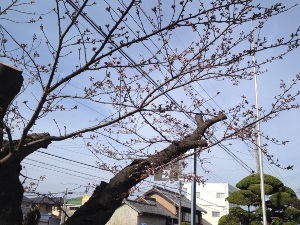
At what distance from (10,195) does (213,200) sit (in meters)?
56.1

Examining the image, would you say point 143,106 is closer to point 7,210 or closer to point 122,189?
point 122,189

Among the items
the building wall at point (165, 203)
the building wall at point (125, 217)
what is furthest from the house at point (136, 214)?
the building wall at point (165, 203)

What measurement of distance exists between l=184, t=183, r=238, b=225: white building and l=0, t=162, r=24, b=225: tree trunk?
51.8 m

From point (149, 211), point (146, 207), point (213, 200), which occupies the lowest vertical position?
point (149, 211)

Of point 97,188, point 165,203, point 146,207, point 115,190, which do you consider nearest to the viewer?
point 115,190

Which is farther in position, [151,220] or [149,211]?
[151,220]

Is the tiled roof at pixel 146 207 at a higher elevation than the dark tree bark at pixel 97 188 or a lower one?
higher

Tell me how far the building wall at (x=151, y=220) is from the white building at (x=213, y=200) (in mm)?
20676

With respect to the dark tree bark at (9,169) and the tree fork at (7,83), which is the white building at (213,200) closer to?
the dark tree bark at (9,169)

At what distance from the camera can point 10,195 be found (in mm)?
3801

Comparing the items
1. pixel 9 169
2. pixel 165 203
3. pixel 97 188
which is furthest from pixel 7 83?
pixel 165 203

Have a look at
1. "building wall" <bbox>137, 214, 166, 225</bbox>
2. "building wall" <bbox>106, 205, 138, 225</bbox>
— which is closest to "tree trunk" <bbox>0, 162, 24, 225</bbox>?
"building wall" <bbox>106, 205, 138, 225</bbox>

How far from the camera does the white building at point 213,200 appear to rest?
178ft

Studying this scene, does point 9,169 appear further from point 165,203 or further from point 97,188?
point 165,203
